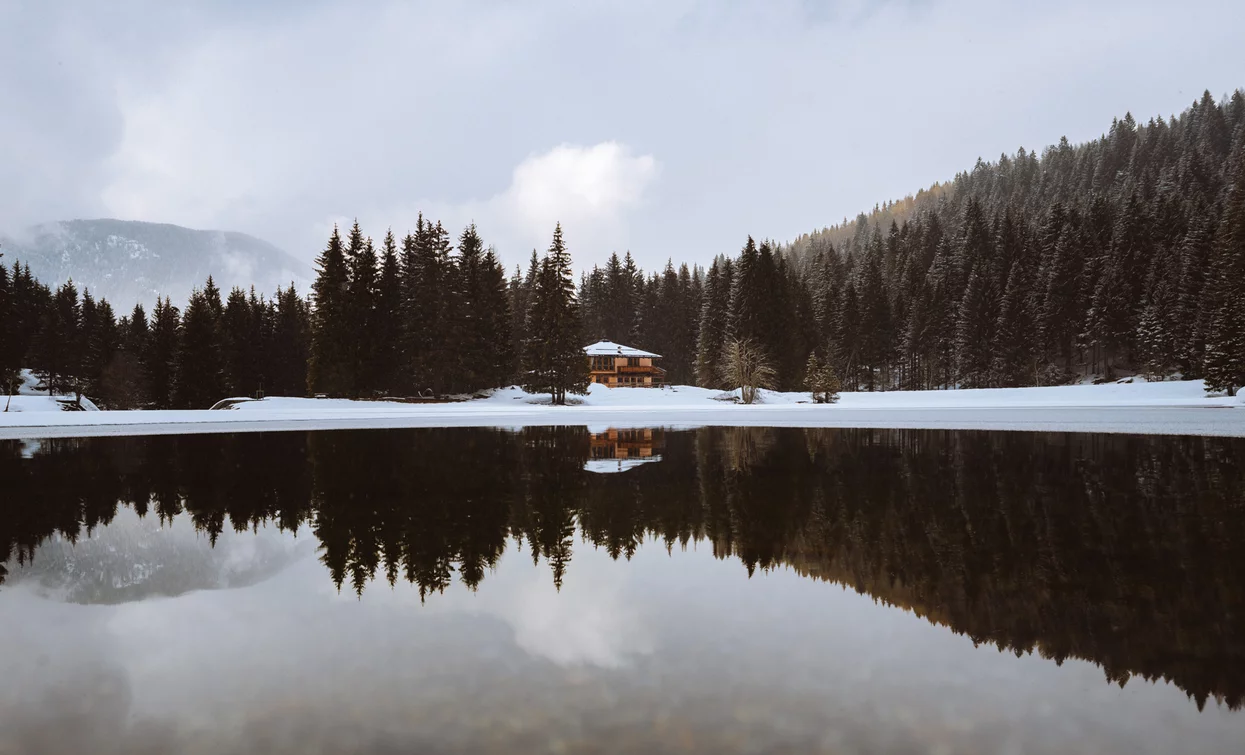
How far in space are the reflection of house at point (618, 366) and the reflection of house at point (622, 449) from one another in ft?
174

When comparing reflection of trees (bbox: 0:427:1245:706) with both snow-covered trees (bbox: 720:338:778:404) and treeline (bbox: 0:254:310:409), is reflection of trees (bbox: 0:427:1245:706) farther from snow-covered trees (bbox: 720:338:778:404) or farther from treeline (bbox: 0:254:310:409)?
treeline (bbox: 0:254:310:409)

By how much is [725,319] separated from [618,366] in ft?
47.8

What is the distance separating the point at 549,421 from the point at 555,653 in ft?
98.6

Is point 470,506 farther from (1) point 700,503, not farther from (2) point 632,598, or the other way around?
(2) point 632,598

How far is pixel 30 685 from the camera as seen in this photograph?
16.2 ft

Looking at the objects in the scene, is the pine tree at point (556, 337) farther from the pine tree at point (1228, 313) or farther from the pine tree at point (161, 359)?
the pine tree at point (1228, 313)

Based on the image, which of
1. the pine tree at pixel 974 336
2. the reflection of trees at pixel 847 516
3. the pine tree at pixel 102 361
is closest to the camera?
the reflection of trees at pixel 847 516

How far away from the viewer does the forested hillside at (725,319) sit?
55594 millimetres

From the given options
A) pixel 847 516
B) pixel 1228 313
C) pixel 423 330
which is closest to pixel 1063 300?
pixel 1228 313

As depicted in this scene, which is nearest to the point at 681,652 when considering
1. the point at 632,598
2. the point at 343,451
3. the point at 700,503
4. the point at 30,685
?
the point at 632,598

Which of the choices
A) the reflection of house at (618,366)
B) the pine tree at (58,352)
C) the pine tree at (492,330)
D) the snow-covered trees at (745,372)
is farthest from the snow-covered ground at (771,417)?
the pine tree at (58,352)

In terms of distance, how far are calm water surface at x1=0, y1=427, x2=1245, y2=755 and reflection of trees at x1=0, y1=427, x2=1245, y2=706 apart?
6 cm

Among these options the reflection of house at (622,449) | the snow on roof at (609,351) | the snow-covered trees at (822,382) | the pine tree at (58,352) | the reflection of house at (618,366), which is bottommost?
the reflection of house at (622,449)

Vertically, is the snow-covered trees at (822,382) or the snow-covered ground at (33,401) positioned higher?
the snow-covered ground at (33,401)
